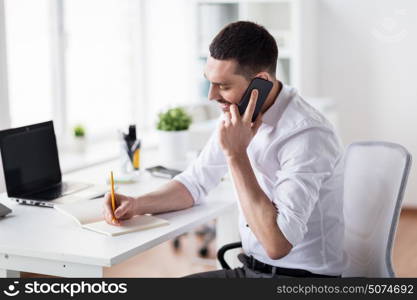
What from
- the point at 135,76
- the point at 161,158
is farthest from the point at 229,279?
the point at 135,76

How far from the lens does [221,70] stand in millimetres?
1969

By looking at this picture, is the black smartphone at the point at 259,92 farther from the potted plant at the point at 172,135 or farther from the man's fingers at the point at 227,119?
the potted plant at the point at 172,135

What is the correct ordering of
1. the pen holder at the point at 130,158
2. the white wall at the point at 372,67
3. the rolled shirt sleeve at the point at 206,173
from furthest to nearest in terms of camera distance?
the white wall at the point at 372,67 < the pen holder at the point at 130,158 < the rolled shirt sleeve at the point at 206,173

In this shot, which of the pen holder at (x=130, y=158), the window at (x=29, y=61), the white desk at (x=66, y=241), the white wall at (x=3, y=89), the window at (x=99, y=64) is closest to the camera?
the white desk at (x=66, y=241)

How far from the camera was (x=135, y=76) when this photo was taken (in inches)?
191

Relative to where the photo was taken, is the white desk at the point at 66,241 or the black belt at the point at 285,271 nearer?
the white desk at the point at 66,241

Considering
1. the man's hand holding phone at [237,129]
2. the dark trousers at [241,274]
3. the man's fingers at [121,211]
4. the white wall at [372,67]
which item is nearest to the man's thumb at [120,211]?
the man's fingers at [121,211]

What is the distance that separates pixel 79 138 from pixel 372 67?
7.56 feet

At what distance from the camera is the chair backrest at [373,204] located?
2035 millimetres

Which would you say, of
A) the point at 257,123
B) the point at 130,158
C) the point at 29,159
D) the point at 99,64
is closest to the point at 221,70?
the point at 257,123

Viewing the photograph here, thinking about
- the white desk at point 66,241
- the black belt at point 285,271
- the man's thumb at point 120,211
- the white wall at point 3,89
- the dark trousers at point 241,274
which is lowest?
the dark trousers at point 241,274

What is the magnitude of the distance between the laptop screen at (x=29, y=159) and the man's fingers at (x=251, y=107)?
2.98 ft

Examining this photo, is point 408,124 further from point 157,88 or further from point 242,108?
point 242,108

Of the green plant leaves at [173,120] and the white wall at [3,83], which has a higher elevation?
the white wall at [3,83]
